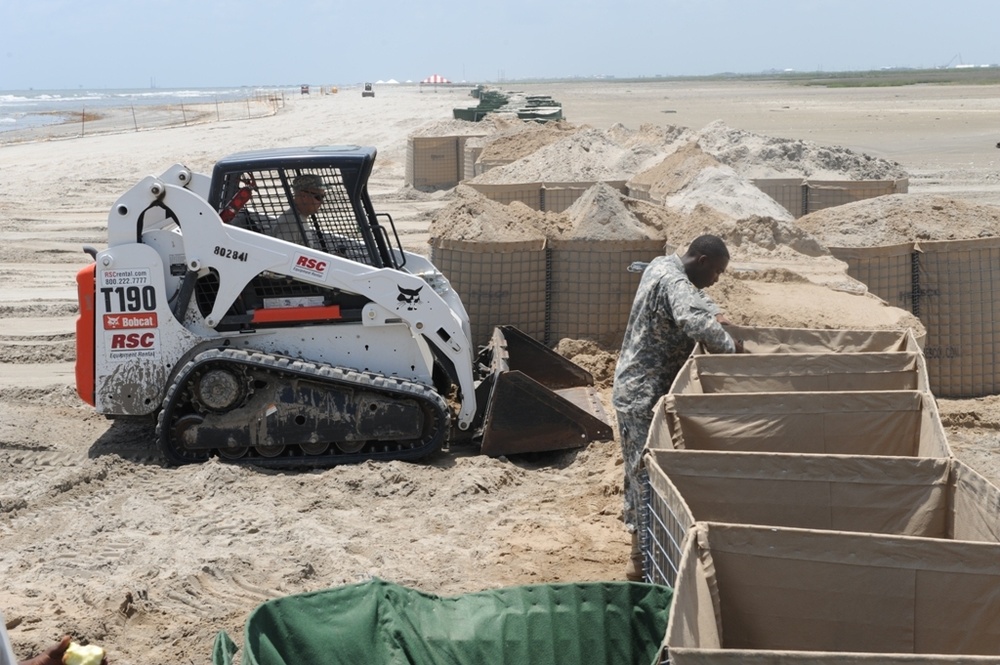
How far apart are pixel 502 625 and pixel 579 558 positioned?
2211mm

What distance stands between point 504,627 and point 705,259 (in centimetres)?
236

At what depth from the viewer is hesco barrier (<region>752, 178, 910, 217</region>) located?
1398 centimetres

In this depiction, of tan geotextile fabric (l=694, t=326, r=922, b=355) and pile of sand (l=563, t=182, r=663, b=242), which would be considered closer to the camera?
tan geotextile fabric (l=694, t=326, r=922, b=355)

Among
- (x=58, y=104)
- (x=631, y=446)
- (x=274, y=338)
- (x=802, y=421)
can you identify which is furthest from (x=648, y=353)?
(x=58, y=104)

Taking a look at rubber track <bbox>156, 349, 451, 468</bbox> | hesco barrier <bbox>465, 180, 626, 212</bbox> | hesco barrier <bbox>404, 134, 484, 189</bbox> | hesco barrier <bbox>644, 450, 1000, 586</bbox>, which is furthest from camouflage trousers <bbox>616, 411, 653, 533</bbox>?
hesco barrier <bbox>404, 134, 484, 189</bbox>

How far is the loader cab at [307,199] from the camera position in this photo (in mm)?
7410

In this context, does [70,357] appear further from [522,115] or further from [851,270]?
[522,115]

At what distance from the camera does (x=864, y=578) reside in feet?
10.8

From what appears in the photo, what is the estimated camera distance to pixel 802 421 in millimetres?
4691

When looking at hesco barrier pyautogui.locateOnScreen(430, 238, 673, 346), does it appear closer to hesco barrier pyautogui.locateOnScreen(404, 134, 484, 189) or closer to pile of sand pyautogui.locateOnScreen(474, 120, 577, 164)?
pile of sand pyautogui.locateOnScreen(474, 120, 577, 164)

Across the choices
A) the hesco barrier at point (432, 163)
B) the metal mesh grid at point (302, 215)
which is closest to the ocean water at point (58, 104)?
the hesco barrier at point (432, 163)

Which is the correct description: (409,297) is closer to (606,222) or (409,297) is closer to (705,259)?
(705,259)

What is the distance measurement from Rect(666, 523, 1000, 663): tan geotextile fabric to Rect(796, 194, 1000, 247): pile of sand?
649 centimetres

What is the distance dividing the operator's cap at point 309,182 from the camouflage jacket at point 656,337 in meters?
2.82
